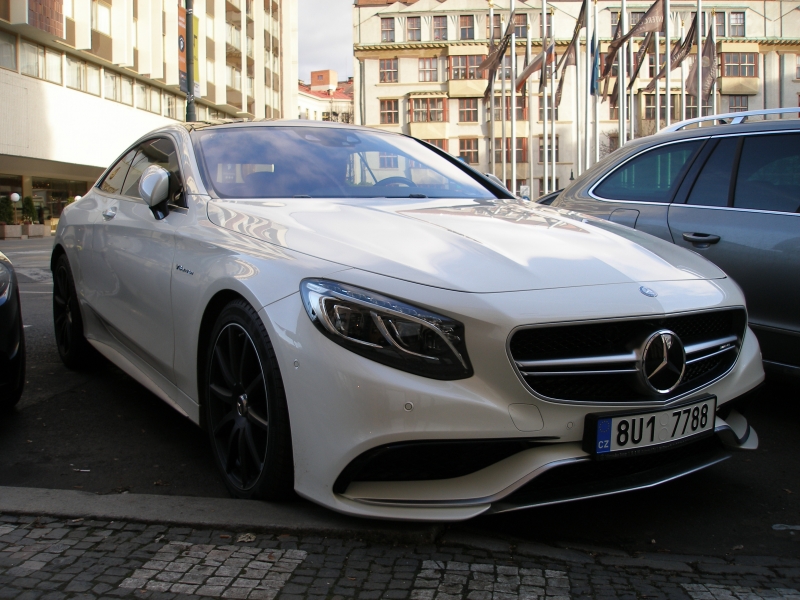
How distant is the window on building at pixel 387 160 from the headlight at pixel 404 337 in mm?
1682

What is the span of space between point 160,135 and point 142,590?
8.89ft

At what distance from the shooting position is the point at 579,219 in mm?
3562

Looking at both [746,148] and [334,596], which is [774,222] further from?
[334,596]

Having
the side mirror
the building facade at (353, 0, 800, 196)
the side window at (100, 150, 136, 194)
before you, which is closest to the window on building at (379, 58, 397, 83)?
the building facade at (353, 0, 800, 196)

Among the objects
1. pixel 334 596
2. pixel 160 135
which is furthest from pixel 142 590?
pixel 160 135

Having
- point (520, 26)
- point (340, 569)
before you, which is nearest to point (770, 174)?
point (340, 569)

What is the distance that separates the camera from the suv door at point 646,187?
4625 mm

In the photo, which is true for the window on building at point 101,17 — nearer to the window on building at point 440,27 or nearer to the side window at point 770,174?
the window on building at point 440,27

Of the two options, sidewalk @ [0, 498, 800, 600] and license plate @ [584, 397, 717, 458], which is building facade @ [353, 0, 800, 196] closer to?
license plate @ [584, 397, 717, 458]

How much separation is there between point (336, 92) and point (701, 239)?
112m

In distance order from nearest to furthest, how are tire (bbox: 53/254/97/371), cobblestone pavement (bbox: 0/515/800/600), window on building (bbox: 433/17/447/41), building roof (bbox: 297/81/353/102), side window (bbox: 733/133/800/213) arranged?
cobblestone pavement (bbox: 0/515/800/600) < side window (bbox: 733/133/800/213) < tire (bbox: 53/254/97/371) < window on building (bbox: 433/17/447/41) < building roof (bbox: 297/81/353/102)

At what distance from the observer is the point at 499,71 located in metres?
57.7

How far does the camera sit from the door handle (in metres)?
4.21

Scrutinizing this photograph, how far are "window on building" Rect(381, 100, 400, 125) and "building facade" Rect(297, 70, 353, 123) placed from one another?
28.7 m
